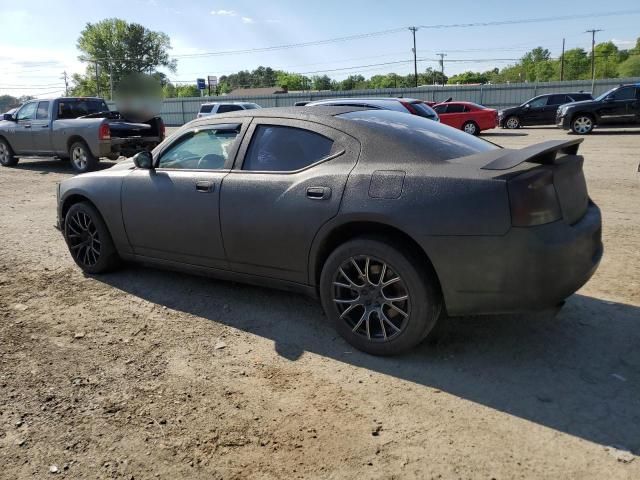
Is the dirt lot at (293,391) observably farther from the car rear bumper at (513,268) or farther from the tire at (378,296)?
the car rear bumper at (513,268)

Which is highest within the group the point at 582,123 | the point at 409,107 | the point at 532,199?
the point at 409,107

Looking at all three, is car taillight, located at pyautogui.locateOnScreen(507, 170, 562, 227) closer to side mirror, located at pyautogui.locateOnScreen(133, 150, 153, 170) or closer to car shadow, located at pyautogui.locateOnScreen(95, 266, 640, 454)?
car shadow, located at pyautogui.locateOnScreen(95, 266, 640, 454)

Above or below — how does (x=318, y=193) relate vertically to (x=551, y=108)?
above

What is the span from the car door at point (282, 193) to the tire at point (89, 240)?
1.57m

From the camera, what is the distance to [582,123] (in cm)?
1900

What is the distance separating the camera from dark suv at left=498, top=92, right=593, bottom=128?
74.5 feet

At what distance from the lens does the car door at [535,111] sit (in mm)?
23109

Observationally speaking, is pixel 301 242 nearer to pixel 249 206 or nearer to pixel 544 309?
pixel 249 206

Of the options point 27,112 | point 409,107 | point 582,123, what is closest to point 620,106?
point 582,123

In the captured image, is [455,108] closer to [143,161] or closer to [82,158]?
[82,158]

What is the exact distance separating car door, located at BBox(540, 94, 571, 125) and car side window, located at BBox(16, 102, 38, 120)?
65.5 feet

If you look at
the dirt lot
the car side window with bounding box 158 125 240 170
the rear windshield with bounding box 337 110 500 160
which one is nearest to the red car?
the dirt lot

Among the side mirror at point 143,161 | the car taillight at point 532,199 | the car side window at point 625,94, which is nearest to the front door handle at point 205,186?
the side mirror at point 143,161

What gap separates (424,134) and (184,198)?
190 centimetres
